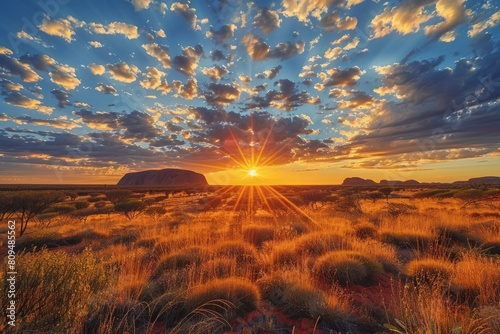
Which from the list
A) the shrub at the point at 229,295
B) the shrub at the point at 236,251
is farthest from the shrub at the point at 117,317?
the shrub at the point at 236,251

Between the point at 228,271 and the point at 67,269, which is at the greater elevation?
the point at 67,269

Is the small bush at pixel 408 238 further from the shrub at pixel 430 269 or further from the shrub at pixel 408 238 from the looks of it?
the shrub at pixel 430 269

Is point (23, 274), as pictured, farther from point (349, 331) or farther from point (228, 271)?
point (349, 331)

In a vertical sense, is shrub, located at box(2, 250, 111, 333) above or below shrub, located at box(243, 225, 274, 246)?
above

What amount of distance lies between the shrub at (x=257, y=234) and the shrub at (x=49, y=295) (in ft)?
28.0

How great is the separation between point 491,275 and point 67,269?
8747mm

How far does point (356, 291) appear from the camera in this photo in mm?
6605

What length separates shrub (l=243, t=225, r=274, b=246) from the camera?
40.8 ft

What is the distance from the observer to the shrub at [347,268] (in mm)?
7086

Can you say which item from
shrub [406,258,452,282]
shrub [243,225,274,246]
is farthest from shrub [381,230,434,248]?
shrub [243,225,274,246]

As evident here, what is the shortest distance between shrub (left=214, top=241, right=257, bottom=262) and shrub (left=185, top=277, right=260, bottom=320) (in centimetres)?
275

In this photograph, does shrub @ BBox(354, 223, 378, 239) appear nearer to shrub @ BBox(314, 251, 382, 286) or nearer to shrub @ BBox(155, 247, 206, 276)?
shrub @ BBox(314, 251, 382, 286)

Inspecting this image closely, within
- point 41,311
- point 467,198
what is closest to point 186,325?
point 41,311

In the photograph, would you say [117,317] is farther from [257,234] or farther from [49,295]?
[257,234]
